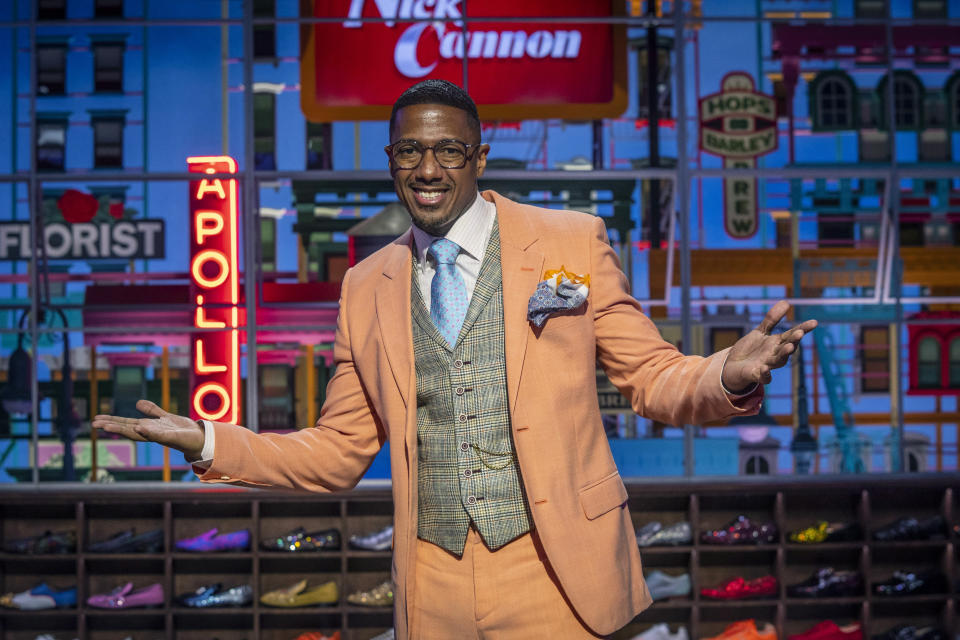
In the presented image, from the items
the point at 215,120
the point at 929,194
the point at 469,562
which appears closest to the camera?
the point at 469,562

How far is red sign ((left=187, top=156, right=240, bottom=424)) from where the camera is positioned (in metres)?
6.35

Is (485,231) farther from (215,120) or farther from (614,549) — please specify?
(215,120)

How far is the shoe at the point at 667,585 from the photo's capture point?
5.88m

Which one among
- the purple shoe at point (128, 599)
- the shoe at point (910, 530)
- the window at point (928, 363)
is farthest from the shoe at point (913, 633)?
the purple shoe at point (128, 599)

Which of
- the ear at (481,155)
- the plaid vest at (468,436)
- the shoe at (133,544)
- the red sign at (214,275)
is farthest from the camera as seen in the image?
the red sign at (214,275)

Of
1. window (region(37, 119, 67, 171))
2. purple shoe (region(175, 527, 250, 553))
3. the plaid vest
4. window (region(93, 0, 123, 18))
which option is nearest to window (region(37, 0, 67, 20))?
window (region(93, 0, 123, 18))

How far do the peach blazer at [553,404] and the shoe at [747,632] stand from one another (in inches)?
168

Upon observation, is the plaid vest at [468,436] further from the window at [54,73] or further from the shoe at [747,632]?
the window at [54,73]

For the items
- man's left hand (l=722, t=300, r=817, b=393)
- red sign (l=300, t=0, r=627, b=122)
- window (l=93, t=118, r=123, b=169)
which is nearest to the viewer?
man's left hand (l=722, t=300, r=817, b=393)

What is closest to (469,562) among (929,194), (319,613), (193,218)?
(319,613)

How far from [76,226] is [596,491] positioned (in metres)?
5.99

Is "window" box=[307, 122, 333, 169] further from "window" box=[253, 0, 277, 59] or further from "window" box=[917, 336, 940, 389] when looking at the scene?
"window" box=[917, 336, 940, 389]

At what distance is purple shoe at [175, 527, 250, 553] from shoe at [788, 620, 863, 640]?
3461 mm

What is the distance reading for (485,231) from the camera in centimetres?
196
